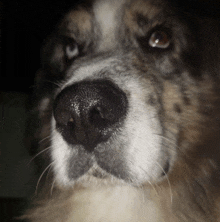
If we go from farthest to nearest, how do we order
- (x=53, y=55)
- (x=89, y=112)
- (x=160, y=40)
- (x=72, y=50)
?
(x=53, y=55) → (x=72, y=50) → (x=160, y=40) → (x=89, y=112)

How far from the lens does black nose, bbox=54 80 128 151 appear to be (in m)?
0.78

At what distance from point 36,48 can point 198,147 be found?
980 mm

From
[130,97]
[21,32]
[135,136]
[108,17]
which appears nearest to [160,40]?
[108,17]

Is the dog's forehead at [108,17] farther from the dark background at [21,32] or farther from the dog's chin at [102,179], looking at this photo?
the dog's chin at [102,179]

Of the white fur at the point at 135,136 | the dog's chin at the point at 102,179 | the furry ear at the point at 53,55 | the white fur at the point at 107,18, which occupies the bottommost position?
the dog's chin at the point at 102,179

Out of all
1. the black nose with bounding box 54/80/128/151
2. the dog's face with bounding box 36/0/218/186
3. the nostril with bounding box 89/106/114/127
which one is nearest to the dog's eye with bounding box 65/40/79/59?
the dog's face with bounding box 36/0/218/186

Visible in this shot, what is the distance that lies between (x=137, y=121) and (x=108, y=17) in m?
0.61

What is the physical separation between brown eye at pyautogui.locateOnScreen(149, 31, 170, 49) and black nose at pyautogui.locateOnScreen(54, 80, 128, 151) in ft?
1.37

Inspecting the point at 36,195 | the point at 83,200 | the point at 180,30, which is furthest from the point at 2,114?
the point at 180,30

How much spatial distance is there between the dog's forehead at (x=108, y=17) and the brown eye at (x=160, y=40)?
71 millimetres

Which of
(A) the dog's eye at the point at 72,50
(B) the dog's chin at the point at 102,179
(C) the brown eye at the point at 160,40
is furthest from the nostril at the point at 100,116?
(A) the dog's eye at the point at 72,50

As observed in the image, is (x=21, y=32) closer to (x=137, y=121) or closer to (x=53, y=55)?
(x=53, y=55)

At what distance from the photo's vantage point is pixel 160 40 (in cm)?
117

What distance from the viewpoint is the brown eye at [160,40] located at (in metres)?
1.16
